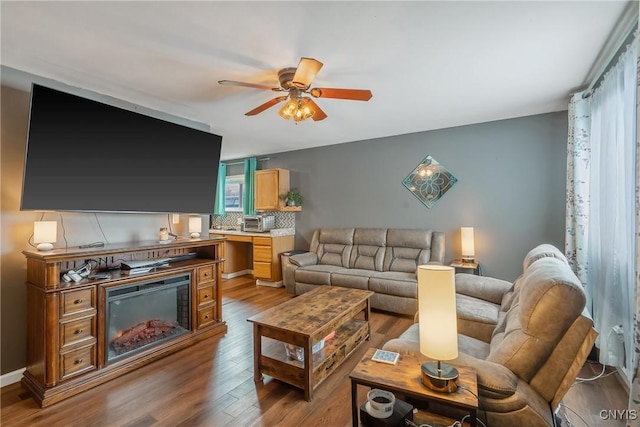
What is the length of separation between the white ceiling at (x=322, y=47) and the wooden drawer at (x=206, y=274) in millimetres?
1826

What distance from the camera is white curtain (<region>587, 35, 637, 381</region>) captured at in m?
1.90

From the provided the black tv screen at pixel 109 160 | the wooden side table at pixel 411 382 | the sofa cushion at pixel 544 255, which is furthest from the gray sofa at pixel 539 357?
the black tv screen at pixel 109 160

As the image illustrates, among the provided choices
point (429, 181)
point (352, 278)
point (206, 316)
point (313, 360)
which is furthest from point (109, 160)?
point (429, 181)

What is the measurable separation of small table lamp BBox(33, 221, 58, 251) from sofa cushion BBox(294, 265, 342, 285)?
9.64ft

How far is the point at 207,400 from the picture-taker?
6.73ft

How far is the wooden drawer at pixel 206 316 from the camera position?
3.05 meters

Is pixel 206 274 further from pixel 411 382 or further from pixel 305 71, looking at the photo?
pixel 411 382

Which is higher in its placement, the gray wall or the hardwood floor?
the gray wall

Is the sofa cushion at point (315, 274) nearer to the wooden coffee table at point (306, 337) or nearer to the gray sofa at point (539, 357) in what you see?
the wooden coffee table at point (306, 337)

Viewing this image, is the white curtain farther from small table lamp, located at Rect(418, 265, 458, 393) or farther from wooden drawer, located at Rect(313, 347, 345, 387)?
wooden drawer, located at Rect(313, 347, 345, 387)

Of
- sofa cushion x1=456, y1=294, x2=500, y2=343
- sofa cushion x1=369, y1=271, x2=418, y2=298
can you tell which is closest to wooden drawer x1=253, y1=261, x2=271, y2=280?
sofa cushion x1=369, y1=271, x2=418, y2=298

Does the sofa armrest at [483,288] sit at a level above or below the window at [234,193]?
below

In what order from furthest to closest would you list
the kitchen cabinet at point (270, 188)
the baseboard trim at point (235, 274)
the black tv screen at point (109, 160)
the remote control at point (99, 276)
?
the baseboard trim at point (235, 274) → the kitchen cabinet at point (270, 188) → the remote control at point (99, 276) → the black tv screen at point (109, 160)

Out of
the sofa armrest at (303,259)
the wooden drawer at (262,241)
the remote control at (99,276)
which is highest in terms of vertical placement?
the wooden drawer at (262,241)
